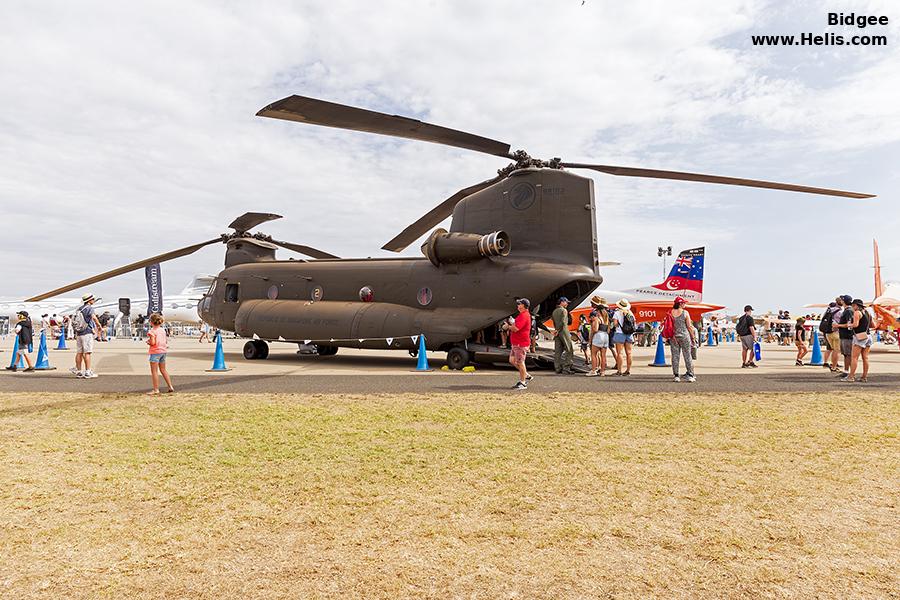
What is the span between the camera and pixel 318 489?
454 cm

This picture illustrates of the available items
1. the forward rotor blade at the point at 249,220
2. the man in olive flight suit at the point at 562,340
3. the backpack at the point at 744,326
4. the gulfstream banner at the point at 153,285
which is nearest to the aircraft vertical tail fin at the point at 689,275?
the backpack at the point at 744,326

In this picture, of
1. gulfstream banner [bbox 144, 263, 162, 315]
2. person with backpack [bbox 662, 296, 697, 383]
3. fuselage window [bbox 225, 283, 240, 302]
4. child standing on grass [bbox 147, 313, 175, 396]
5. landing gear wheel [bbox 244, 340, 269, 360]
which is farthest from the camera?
gulfstream banner [bbox 144, 263, 162, 315]

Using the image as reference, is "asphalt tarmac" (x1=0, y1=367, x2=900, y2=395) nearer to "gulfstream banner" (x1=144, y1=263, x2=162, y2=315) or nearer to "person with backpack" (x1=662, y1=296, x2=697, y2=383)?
"person with backpack" (x1=662, y1=296, x2=697, y2=383)

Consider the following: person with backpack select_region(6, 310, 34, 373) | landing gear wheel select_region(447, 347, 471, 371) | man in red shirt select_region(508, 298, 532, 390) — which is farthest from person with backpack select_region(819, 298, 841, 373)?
person with backpack select_region(6, 310, 34, 373)

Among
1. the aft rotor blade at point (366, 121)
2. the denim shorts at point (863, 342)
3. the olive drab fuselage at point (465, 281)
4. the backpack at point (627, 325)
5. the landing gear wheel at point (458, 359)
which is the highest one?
the aft rotor blade at point (366, 121)

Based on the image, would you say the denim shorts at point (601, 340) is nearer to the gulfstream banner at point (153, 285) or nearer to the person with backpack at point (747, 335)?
the person with backpack at point (747, 335)

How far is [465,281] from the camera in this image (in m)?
14.8

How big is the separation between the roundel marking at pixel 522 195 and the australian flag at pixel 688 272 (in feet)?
63.0

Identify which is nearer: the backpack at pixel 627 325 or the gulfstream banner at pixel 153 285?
the backpack at pixel 627 325

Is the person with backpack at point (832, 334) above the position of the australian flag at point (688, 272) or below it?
below

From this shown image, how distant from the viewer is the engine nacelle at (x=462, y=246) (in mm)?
14180

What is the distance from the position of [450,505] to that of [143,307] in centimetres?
7128

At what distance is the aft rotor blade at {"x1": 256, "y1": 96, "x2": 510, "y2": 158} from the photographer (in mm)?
10055

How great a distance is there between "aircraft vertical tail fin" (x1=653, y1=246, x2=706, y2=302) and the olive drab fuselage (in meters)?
18.5
